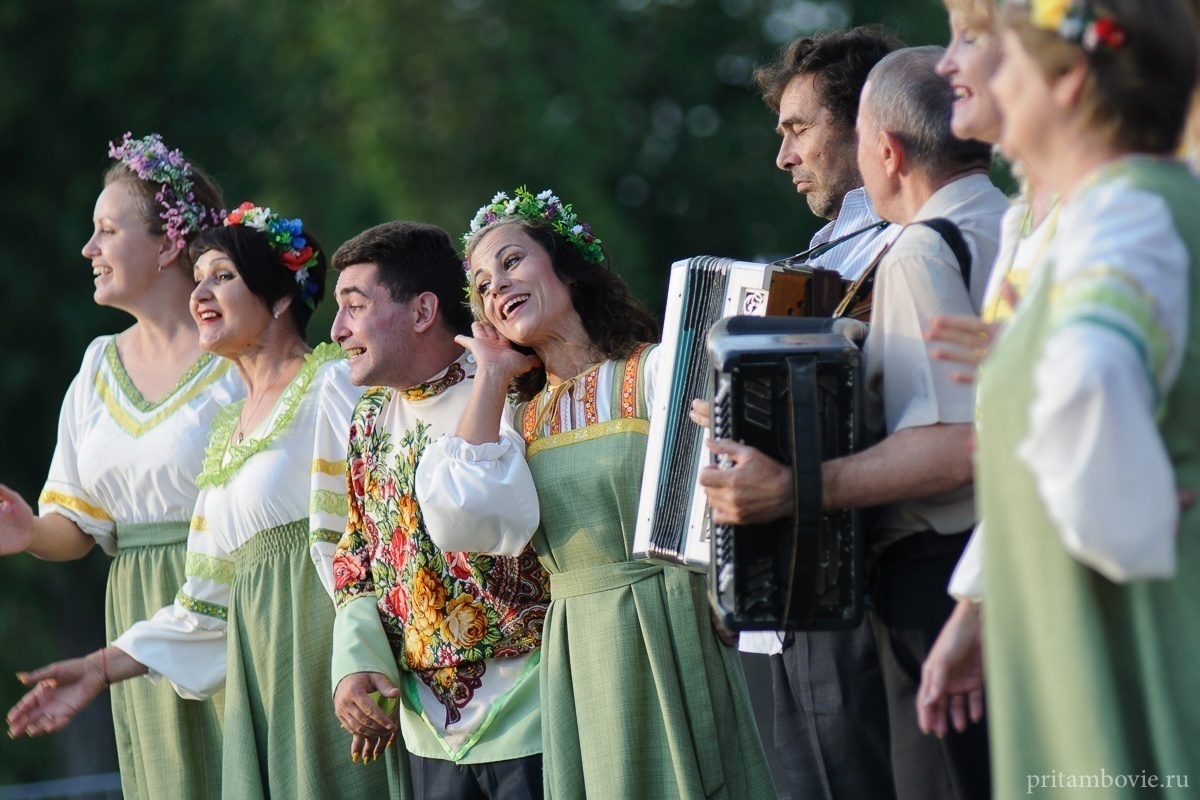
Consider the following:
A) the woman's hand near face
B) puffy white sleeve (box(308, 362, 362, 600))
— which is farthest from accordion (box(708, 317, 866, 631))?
puffy white sleeve (box(308, 362, 362, 600))

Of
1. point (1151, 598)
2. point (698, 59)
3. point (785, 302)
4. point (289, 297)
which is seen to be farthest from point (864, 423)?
point (698, 59)

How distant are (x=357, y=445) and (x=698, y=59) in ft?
32.9

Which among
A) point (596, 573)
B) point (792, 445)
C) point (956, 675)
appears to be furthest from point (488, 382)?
point (956, 675)

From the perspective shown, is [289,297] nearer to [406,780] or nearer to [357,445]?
[357,445]

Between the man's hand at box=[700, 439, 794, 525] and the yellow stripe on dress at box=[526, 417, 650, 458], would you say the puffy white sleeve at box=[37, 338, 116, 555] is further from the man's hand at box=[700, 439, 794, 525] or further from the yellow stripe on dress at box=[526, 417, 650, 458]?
the man's hand at box=[700, 439, 794, 525]

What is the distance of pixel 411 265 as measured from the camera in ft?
14.1

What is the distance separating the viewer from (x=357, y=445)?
4.21 m

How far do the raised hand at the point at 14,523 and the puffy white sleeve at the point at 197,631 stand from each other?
61 cm

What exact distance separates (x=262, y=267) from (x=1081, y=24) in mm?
3175

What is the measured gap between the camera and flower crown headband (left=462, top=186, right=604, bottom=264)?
4031 mm

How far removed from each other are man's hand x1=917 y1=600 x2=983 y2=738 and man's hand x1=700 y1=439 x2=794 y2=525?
0.36 meters

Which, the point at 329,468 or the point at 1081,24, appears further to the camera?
the point at 329,468

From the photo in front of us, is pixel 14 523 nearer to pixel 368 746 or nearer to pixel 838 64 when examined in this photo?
pixel 368 746

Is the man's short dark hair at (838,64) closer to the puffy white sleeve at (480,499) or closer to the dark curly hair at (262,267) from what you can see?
the puffy white sleeve at (480,499)
